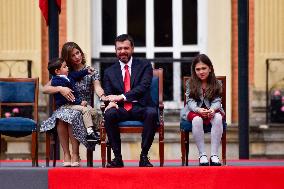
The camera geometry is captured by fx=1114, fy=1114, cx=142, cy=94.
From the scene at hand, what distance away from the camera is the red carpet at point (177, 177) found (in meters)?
8.66

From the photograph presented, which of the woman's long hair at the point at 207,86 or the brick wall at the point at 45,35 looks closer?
the woman's long hair at the point at 207,86

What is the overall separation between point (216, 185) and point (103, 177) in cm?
88

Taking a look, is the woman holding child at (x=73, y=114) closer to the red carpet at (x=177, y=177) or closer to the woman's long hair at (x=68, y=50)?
the woman's long hair at (x=68, y=50)

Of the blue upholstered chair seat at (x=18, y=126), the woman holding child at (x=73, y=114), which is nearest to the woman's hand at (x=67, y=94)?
the woman holding child at (x=73, y=114)

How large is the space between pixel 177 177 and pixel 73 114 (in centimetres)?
134

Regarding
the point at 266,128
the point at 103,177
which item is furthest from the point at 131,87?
the point at 266,128

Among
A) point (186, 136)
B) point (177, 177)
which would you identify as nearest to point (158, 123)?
point (186, 136)

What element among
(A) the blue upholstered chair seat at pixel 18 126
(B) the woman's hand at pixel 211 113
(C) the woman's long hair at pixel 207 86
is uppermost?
(C) the woman's long hair at pixel 207 86

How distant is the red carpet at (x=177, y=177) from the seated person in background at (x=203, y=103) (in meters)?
0.77

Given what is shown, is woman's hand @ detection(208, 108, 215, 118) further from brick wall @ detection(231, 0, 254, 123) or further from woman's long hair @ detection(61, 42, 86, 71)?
brick wall @ detection(231, 0, 254, 123)

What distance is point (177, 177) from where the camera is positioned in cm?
866

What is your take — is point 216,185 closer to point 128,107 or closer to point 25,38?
point 128,107

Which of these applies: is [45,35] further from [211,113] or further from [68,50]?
[211,113]

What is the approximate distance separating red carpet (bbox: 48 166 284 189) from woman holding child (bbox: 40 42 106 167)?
87cm
